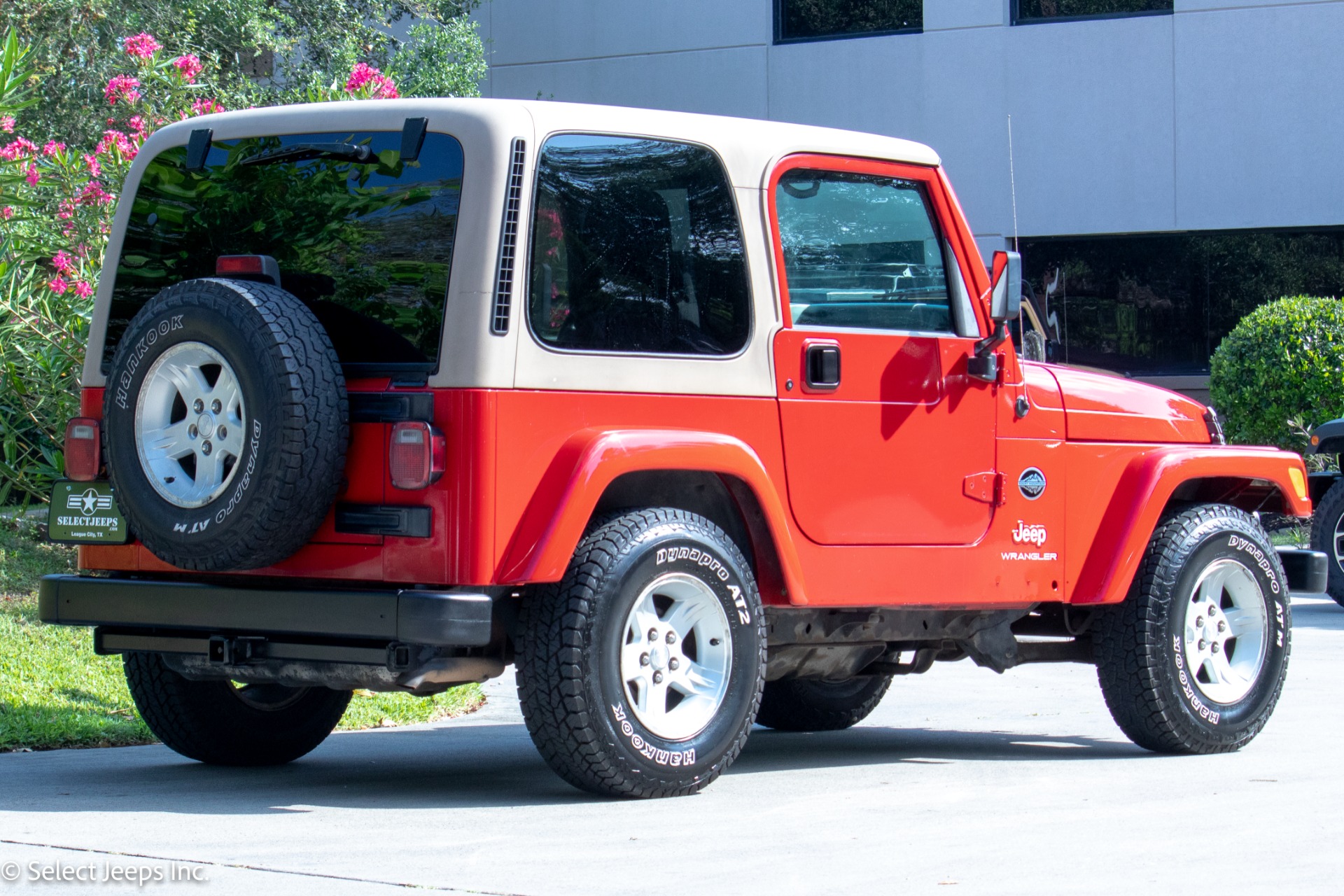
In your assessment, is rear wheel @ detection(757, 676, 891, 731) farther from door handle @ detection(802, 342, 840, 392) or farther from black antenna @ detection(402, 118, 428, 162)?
black antenna @ detection(402, 118, 428, 162)

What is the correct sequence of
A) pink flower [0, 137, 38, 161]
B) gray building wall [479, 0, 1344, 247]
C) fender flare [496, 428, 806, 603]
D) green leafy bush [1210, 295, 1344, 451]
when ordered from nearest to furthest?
fender flare [496, 428, 806, 603] → pink flower [0, 137, 38, 161] → green leafy bush [1210, 295, 1344, 451] → gray building wall [479, 0, 1344, 247]

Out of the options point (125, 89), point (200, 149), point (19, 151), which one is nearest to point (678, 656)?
point (200, 149)

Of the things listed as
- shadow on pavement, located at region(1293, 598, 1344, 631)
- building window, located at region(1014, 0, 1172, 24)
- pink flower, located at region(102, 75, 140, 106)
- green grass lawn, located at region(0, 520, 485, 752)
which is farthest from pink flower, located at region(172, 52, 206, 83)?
building window, located at region(1014, 0, 1172, 24)

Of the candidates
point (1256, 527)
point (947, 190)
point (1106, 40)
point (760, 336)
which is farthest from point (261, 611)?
point (1106, 40)

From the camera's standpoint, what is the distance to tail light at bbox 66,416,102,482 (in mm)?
6105

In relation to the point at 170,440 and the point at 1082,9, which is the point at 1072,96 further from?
the point at 170,440

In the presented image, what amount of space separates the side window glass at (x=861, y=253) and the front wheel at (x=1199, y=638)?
134cm

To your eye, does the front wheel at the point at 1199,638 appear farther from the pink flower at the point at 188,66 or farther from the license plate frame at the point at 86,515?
the pink flower at the point at 188,66

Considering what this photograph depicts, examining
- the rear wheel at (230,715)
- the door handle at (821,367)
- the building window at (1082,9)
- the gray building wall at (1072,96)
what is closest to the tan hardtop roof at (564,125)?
the door handle at (821,367)

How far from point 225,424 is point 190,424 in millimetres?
159

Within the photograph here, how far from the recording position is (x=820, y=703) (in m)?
8.11

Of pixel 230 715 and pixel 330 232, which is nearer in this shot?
pixel 330 232

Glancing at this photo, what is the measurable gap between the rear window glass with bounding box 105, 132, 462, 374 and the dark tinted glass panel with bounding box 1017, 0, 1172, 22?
50.4 ft

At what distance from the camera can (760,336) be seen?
6.07m
